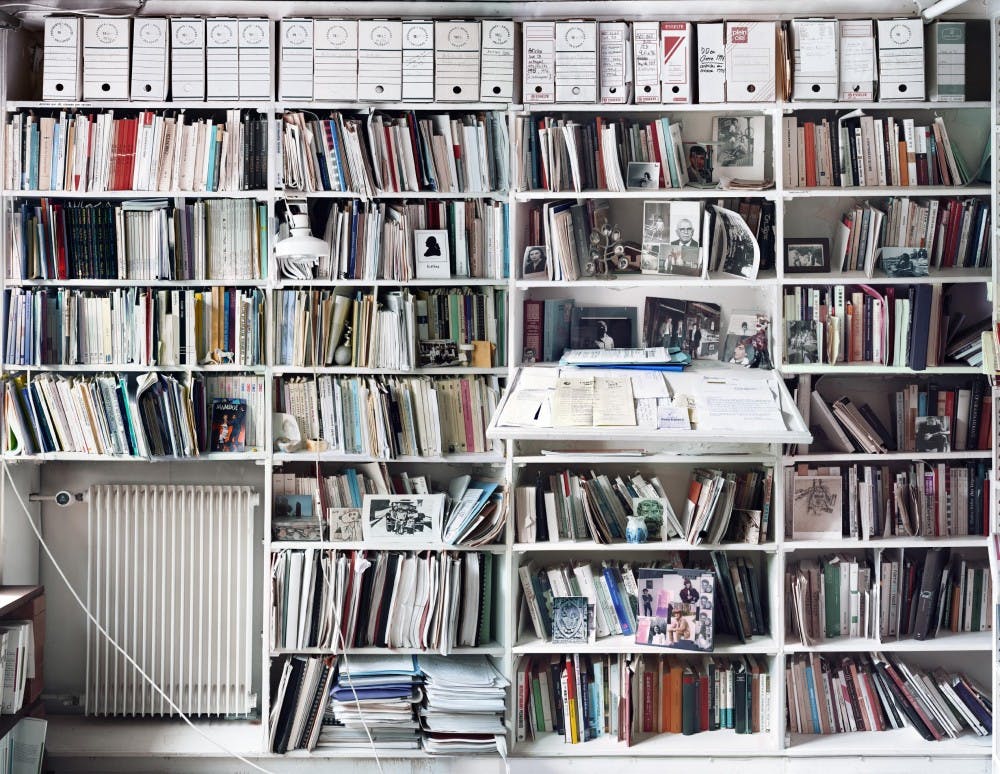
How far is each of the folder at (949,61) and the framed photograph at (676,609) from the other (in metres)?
1.92

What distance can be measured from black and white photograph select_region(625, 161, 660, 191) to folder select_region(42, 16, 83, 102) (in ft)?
6.64

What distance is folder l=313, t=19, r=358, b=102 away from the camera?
337 cm

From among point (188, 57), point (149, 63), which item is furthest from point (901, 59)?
point (149, 63)

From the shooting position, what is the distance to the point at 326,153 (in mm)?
3389

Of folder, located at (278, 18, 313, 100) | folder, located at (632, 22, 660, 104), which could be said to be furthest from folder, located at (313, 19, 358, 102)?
folder, located at (632, 22, 660, 104)

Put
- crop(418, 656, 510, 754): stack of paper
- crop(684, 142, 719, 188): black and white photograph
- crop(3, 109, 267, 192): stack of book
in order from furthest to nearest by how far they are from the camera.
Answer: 1. crop(684, 142, 719, 188): black and white photograph
2. crop(3, 109, 267, 192): stack of book
3. crop(418, 656, 510, 754): stack of paper

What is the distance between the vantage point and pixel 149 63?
11.1 feet

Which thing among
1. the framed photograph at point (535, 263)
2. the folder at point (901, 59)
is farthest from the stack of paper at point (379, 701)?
the folder at point (901, 59)

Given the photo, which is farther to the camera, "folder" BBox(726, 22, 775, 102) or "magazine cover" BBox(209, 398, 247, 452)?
"magazine cover" BBox(209, 398, 247, 452)

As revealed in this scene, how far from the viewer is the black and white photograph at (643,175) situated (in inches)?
135

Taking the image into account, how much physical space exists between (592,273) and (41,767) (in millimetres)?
2602

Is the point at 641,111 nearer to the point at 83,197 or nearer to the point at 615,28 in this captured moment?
the point at 615,28

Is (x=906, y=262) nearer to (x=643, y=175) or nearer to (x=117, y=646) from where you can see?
(x=643, y=175)

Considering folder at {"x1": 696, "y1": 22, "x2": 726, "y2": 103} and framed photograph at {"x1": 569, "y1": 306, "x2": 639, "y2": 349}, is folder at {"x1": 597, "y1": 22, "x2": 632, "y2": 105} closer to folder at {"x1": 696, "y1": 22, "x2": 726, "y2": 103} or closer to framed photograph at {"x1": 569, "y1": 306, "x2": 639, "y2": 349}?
folder at {"x1": 696, "y1": 22, "x2": 726, "y2": 103}
